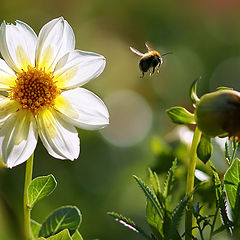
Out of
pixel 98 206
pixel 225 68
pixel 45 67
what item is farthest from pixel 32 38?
pixel 225 68

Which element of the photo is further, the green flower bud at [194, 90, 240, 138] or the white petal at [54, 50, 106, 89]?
the white petal at [54, 50, 106, 89]

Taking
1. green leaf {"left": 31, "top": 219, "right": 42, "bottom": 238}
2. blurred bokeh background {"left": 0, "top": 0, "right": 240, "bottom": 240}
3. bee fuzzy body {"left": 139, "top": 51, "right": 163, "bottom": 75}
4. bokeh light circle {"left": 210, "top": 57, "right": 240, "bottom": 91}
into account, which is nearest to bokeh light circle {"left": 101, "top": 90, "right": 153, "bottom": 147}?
blurred bokeh background {"left": 0, "top": 0, "right": 240, "bottom": 240}

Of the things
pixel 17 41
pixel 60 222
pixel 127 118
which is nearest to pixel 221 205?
pixel 60 222

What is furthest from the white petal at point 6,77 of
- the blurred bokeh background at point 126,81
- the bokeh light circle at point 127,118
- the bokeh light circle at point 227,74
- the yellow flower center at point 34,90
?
the bokeh light circle at point 227,74

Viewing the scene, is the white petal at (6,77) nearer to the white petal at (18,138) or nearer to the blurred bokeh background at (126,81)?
the white petal at (18,138)

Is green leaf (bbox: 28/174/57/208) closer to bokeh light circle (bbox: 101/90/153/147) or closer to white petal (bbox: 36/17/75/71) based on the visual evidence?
white petal (bbox: 36/17/75/71)

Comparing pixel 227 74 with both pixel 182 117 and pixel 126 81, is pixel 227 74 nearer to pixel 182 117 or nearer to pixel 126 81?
pixel 126 81
